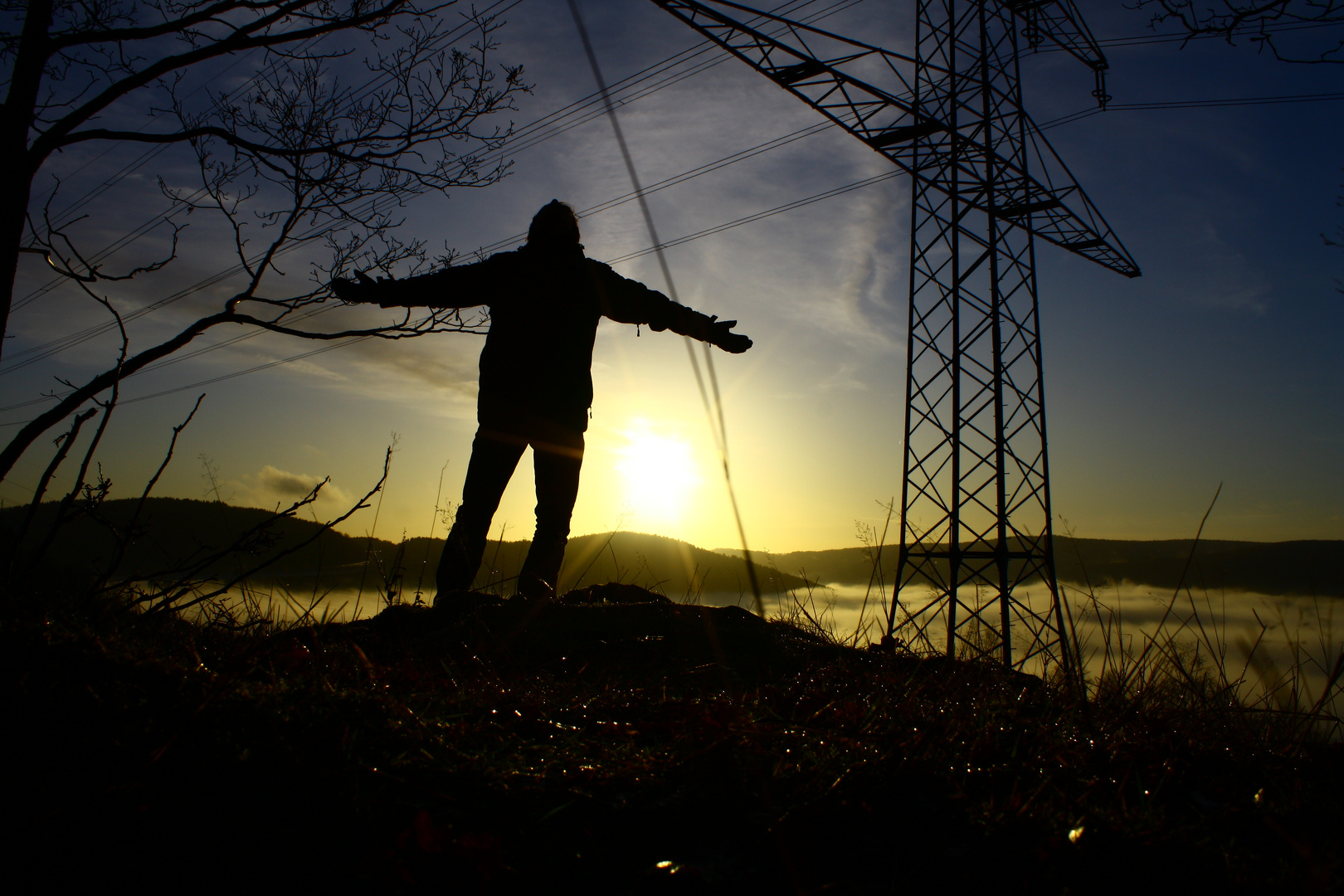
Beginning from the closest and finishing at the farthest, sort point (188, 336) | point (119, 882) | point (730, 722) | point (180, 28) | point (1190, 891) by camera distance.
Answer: point (119, 882), point (1190, 891), point (730, 722), point (188, 336), point (180, 28)

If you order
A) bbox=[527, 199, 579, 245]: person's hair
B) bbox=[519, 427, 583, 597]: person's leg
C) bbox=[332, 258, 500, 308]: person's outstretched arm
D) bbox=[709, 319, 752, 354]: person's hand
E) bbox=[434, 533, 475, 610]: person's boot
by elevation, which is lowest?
bbox=[434, 533, 475, 610]: person's boot

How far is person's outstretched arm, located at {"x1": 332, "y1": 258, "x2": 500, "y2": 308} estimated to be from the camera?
4.23 meters

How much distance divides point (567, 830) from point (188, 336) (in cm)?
376

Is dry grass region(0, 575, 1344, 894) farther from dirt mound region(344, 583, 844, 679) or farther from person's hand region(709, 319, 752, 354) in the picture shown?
person's hand region(709, 319, 752, 354)

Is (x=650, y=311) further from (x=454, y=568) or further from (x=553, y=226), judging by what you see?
Answer: (x=454, y=568)

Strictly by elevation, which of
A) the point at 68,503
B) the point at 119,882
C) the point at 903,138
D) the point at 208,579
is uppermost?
the point at 903,138

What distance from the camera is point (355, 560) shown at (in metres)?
3.14

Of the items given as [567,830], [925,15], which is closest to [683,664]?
[567,830]

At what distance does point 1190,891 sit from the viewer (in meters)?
1.16

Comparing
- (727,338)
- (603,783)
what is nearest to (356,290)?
(727,338)

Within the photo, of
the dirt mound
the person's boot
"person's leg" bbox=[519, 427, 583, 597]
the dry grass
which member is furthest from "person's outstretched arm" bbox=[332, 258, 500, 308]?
the dry grass

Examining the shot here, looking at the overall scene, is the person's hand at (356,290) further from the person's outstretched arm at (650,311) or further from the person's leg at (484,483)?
the person's outstretched arm at (650,311)

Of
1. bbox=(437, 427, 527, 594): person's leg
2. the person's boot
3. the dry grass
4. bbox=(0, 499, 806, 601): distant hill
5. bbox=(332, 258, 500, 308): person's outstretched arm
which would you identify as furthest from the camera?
bbox=(332, 258, 500, 308): person's outstretched arm

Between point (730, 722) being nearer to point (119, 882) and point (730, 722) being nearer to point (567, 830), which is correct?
point (567, 830)
